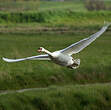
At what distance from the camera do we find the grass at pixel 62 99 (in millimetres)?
17922

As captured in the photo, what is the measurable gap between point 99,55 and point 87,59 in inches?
58.9

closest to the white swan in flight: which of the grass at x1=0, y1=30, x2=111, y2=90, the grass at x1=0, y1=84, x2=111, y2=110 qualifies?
the grass at x1=0, y1=84, x2=111, y2=110

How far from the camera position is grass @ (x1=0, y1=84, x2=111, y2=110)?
58.8ft

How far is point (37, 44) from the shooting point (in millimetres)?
31688

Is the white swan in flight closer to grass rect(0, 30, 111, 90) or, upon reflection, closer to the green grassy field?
the green grassy field

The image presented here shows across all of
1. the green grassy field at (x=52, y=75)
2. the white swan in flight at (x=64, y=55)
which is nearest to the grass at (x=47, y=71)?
the green grassy field at (x=52, y=75)

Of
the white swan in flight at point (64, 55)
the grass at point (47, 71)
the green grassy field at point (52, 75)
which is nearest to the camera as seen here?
the white swan in flight at point (64, 55)

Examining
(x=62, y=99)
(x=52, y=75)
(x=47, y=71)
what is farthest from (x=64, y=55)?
(x=47, y=71)

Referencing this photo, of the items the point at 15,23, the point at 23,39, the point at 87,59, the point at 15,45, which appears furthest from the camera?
the point at 15,23

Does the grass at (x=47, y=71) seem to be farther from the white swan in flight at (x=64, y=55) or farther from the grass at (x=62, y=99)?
the white swan in flight at (x=64, y=55)

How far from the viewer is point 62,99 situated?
18.7 m

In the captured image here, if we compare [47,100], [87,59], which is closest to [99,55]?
[87,59]

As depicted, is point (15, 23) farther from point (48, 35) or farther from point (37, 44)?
point (37, 44)

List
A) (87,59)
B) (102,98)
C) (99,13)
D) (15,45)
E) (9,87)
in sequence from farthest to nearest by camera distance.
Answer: (99,13), (15,45), (87,59), (9,87), (102,98)
